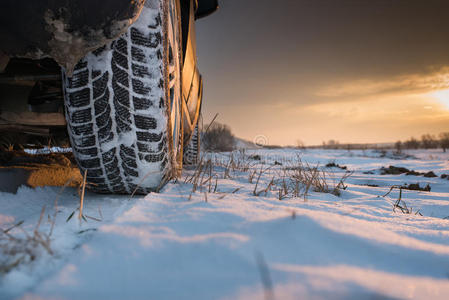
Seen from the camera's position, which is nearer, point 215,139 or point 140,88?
point 140,88

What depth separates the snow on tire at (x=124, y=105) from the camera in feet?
3.28

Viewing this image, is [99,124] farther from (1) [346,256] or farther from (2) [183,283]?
(1) [346,256]

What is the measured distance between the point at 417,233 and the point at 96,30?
4.26ft

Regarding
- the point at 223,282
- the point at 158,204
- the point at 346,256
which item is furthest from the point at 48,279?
the point at 346,256

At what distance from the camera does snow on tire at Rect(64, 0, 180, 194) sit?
3.28 feet

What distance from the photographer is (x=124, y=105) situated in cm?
104

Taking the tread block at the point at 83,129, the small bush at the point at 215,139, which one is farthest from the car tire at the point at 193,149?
the tread block at the point at 83,129

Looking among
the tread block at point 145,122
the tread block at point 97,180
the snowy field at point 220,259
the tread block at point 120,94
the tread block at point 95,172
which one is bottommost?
the snowy field at point 220,259

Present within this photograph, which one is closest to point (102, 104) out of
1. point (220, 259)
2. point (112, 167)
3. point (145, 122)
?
point (145, 122)

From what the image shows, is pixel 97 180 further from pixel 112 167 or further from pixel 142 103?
pixel 142 103

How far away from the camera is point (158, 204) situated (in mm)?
825

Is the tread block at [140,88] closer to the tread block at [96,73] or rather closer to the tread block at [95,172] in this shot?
the tread block at [96,73]

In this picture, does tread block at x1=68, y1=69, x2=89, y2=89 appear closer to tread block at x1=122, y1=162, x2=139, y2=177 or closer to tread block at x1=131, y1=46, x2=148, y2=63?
tread block at x1=131, y1=46, x2=148, y2=63

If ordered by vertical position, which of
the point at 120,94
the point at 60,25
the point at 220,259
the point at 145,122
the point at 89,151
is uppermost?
the point at 60,25
